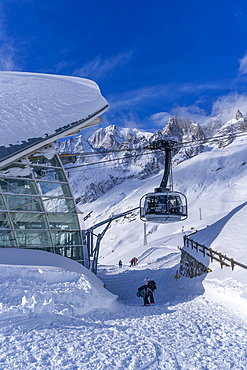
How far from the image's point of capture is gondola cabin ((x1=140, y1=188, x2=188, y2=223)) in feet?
54.7

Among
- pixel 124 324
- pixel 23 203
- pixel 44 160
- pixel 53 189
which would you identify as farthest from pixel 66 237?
pixel 124 324

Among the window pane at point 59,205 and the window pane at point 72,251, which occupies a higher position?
the window pane at point 59,205

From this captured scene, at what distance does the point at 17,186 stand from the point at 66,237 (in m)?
3.90

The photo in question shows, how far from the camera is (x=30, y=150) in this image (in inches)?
505

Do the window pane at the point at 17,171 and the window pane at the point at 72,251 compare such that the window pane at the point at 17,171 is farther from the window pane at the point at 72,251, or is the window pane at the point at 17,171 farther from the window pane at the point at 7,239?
the window pane at the point at 72,251

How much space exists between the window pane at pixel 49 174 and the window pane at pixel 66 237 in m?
2.96

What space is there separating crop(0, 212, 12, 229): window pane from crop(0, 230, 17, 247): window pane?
244mm

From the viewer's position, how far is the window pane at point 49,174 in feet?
46.6

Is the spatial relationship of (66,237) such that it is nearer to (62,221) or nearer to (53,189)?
(62,221)

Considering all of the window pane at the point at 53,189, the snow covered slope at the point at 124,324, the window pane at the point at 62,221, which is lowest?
the snow covered slope at the point at 124,324

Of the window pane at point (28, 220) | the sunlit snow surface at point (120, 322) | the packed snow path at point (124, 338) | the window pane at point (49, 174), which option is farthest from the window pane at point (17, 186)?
the packed snow path at point (124, 338)

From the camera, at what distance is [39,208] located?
13883mm

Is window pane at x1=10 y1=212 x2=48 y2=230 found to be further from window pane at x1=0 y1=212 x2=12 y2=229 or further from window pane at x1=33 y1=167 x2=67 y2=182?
window pane at x1=33 y1=167 x2=67 y2=182

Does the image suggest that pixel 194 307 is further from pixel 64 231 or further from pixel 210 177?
pixel 210 177
